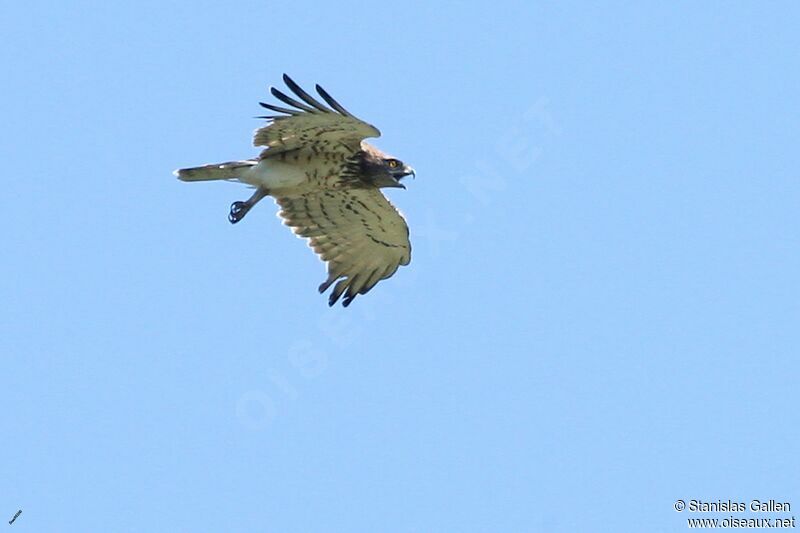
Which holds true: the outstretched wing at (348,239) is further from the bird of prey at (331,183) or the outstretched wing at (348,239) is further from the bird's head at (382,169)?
the bird's head at (382,169)

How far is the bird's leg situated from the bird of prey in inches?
0.4

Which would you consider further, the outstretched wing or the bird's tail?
the outstretched wing

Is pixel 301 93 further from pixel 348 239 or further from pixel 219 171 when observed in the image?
pixel 348 239

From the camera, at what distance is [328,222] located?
15812mm

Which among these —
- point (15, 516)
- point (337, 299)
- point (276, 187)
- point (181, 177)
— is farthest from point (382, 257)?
point (15, 516)

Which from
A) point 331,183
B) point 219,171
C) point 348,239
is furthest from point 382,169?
point 219,171

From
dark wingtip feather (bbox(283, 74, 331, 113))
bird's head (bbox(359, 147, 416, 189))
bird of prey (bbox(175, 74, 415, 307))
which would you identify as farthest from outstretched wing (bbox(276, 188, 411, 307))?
dark wingtip feather (bbox(283, 74, 331, 113))

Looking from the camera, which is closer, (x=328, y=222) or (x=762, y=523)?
Result: (x=762, y=523)

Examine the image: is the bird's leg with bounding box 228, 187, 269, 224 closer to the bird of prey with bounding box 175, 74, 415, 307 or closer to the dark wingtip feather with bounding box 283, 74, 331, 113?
the bird of prey with bounding box 175, 74, 415, 307

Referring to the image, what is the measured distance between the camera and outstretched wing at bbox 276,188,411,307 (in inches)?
615

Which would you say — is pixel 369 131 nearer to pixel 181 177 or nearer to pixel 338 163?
pixel 338 163

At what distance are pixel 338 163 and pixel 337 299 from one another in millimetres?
1808

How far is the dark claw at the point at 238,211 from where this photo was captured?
1475cm

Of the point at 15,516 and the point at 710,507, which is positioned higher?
the point at 710,507
